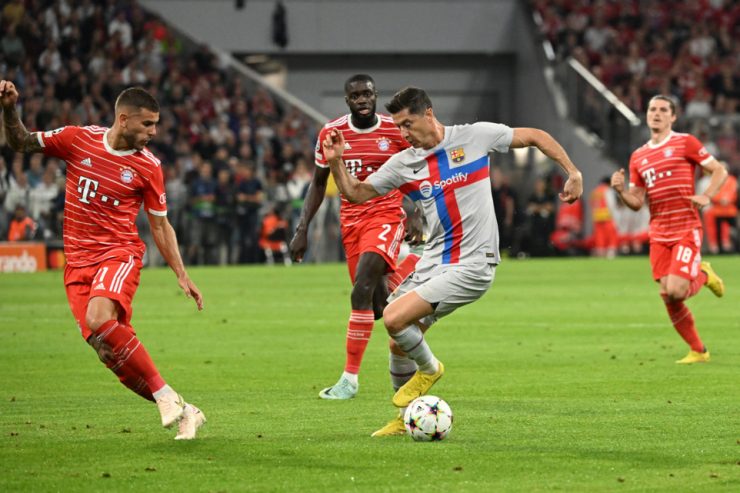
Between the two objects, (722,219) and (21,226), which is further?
(722,219)

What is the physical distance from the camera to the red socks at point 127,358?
26.3 ft

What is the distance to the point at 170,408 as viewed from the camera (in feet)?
26.2

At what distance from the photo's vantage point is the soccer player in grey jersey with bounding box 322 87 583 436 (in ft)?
27.6

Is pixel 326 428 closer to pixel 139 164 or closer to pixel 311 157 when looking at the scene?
pixel 139 164

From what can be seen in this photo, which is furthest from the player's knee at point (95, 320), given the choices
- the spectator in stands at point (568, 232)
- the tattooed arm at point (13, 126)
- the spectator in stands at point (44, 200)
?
the spectator in stands at point (568, 232)

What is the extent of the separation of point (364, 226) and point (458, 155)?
90.6 inches

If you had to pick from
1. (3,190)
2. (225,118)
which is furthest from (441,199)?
(225,118)

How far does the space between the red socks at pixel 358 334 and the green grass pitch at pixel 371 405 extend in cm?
32

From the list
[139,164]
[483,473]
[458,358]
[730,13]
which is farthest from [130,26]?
[483,473]

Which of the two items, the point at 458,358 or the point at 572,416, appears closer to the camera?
the point at 572,416

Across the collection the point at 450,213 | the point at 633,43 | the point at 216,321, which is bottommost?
the point at 216,321

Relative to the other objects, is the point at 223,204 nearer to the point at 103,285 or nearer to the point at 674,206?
the point at 674,206

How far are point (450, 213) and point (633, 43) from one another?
32593 mm

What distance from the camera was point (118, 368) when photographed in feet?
26.6
